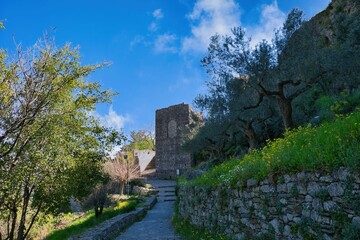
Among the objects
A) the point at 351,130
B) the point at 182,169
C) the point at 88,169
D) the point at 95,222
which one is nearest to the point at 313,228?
the point at 351,130

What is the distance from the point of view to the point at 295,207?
4.99 m

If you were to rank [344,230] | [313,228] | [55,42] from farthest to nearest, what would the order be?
[55,42] < [313,228] < [344,230]

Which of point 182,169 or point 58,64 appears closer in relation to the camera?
point 58,64

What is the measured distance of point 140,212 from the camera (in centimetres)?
1941

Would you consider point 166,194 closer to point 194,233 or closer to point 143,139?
point 194,233

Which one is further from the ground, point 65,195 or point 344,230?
point 65,195

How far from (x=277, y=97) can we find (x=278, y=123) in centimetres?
539

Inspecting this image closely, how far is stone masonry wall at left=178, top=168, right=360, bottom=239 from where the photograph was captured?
3.87 metres

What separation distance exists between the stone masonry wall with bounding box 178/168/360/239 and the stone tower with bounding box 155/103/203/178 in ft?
116

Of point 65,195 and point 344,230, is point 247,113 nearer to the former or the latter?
point 65,195

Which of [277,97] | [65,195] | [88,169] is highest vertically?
[277,97]

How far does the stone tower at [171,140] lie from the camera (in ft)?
144

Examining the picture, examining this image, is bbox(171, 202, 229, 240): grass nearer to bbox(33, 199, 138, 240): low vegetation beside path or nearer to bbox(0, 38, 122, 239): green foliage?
bbox(0, 38, 122, 239): green foliage

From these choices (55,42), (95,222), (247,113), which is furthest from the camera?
(95,222)
